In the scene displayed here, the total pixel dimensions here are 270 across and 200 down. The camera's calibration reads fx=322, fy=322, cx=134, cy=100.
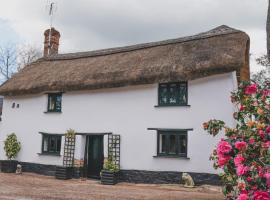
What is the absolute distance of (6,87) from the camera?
1706 centimetres

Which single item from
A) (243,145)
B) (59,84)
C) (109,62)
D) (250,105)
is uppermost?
(109,62)

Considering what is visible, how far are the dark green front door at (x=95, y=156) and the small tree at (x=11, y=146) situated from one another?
4162mm

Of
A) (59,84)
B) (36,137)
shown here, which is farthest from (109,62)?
(36,137)

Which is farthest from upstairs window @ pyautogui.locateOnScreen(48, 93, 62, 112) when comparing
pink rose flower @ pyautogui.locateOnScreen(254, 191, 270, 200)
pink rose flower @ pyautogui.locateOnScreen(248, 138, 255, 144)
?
pink rose flower @ pyautogui.locateOnScreen(254, 191, 270, 200)

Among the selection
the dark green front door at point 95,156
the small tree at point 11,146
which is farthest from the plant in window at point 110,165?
the small tree at point 11,146

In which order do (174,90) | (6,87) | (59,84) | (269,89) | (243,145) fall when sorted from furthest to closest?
1. (6,87)
2. (59,84)
3. (174,90)
4. (269,89)
5. (243,145)

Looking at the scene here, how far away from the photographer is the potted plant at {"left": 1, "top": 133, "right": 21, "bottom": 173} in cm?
1587

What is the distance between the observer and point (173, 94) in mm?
12719

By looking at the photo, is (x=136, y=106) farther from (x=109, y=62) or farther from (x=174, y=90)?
(x=109, y=62)

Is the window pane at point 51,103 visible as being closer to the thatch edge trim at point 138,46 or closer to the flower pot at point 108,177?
Result: the thatch edge trim at point 138,46

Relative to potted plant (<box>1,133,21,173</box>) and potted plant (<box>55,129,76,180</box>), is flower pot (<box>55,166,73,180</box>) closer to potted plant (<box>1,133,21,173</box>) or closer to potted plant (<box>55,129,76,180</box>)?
potted plant (<box>55,129,76,180</box>)

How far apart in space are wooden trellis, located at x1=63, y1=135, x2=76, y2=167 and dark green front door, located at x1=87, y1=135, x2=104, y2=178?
71cm

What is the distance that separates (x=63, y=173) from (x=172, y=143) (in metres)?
5.05

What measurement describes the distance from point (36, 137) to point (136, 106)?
5.74 meters
